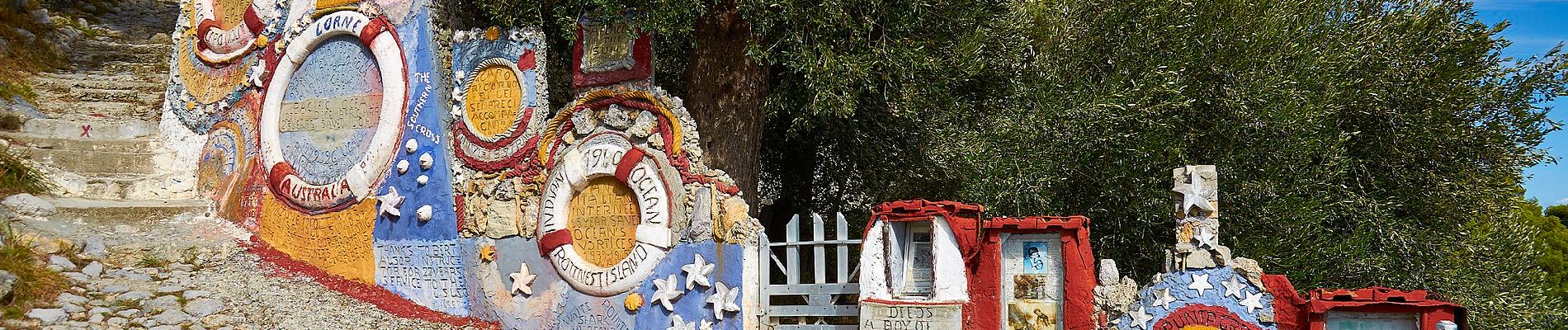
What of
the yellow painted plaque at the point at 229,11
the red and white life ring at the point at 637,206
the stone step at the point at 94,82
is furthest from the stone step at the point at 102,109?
the red and white life ring at the point at 637,206

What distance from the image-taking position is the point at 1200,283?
23.3ft

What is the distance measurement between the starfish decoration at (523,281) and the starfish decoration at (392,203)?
148 centimetres

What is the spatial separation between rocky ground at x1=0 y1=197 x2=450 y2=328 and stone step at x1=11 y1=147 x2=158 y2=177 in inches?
54.2

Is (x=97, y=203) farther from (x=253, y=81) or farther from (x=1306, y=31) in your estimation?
(x=1306, y=31)

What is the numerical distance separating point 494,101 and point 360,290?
227 cm

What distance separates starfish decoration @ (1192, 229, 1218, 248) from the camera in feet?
23.4

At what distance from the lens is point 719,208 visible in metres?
8.77

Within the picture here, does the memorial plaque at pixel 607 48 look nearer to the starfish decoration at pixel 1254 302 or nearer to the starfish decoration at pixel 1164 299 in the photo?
the starfish decoration at pixel 1164 299

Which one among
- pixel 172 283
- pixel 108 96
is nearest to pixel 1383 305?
pixel 172 283

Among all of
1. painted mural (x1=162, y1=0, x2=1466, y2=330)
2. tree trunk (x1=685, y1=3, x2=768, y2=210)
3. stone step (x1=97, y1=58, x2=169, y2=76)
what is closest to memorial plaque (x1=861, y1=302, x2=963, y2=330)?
painted mural (x1=162, y1=0, x2=1466, y2=330)

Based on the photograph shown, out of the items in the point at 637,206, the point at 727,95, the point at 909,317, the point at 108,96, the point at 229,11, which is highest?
the point at 229,11

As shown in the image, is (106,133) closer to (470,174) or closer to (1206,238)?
(470,174)

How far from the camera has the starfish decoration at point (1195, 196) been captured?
715 cm

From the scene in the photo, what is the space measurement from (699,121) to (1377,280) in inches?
239
